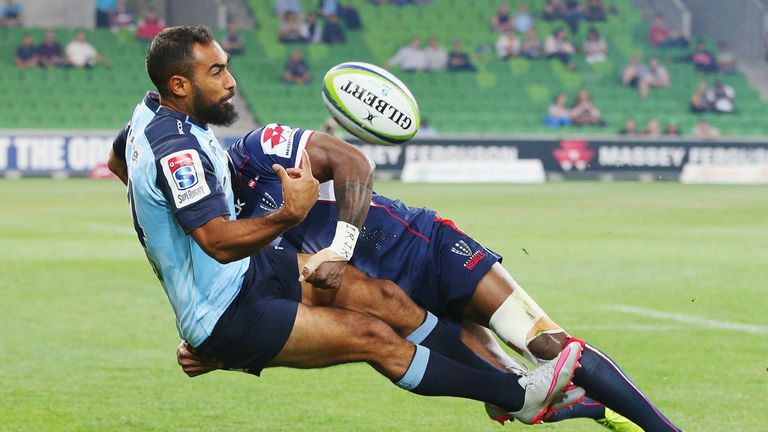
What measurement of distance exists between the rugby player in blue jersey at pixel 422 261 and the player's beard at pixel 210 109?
41cm

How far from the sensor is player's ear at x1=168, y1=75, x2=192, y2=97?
4.82 m

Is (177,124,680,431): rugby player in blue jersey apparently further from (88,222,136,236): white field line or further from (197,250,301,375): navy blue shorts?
(88,222,136,236): white field line

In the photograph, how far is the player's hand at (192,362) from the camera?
16.8 ft

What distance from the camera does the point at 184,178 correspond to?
4.56m

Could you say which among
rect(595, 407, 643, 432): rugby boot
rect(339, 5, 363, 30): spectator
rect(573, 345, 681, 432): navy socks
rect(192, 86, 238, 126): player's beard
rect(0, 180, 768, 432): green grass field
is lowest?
rect(339, 5, 363, 30): spectator

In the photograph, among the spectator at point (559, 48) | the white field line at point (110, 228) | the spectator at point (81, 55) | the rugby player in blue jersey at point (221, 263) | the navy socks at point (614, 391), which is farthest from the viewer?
the spectator at point (559, 48)

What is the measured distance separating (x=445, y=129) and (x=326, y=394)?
25.1 meters

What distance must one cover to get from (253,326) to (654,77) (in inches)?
1269

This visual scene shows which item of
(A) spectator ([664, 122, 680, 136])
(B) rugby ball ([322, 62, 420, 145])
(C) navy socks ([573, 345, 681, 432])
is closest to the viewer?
(C) navy socks ([573, 345, 681, 432])

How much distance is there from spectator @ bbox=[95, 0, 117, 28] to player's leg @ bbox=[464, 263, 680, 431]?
30.5 m

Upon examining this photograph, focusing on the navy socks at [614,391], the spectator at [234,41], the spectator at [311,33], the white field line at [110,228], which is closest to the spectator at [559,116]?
the spectator at [311,33]

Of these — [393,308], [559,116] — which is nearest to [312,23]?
[559,116]

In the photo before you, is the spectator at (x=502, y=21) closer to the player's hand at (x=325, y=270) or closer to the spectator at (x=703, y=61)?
the spectator at (x=703, y=61)

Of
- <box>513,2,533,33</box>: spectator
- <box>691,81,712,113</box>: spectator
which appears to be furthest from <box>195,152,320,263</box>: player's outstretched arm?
<box>513,2,533,33</box>: spectator
